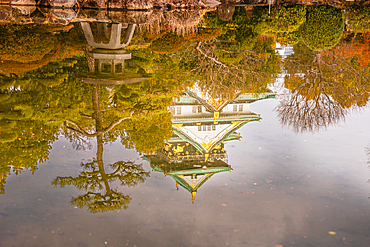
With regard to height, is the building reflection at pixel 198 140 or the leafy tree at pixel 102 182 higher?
the building reflection at pixel 198 140

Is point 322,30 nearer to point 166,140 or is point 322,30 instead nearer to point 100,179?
point 166,140

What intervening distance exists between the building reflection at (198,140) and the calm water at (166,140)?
2.1 inches

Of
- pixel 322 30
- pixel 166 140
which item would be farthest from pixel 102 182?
pixel 322 30

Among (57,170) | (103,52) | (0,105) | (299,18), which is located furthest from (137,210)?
(299,18)

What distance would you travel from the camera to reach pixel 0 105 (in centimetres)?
1023

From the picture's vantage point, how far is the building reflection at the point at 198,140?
8047 mm

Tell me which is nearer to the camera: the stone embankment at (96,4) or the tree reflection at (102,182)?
the tree reflection at (102,182)

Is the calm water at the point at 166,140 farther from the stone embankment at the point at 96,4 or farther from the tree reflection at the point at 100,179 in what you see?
the stone embankment at the point at 96,4

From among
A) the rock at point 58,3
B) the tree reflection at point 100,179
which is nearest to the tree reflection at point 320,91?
the tree reflection at point 100,179

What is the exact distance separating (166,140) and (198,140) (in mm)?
1514

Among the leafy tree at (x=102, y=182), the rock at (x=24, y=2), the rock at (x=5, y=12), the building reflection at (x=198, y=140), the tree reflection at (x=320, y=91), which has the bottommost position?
the leafy tree at (x=102, y=182)

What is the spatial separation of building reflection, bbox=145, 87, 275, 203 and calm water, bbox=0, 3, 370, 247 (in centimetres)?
5

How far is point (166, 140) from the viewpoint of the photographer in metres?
10.2

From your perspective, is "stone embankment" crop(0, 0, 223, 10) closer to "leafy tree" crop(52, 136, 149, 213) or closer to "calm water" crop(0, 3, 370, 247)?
"calm water" crop(0, 3, 370, 247)
